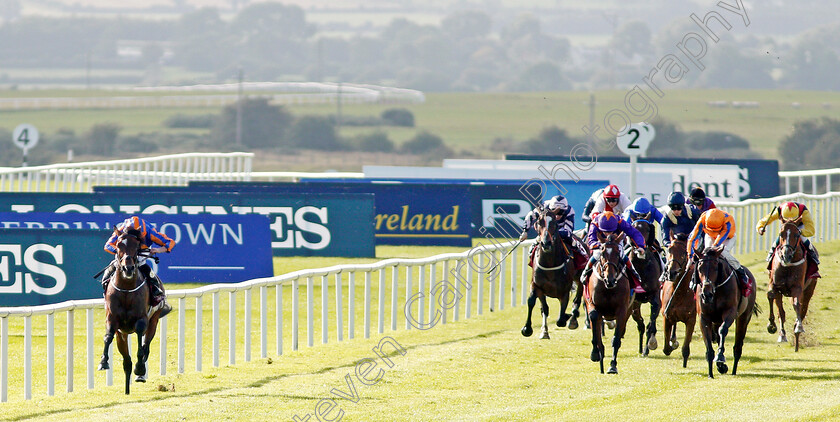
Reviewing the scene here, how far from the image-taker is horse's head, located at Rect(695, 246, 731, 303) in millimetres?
10242

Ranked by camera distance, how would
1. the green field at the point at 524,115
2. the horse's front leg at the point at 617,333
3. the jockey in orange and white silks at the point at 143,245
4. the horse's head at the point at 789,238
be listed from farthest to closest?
the green field at the point at 524,115, the horse's head at the point at 789,238, the horse's front leg at the point at 617,333, the jockey in orange and white silks at the point at 143,245

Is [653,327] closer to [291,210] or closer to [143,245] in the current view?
[143,245]

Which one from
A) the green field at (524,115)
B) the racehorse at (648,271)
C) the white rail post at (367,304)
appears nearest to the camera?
the racehorse at (648,271)

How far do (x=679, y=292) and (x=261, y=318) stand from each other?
3.75 m

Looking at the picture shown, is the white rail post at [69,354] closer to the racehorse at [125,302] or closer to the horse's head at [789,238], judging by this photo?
the racehorse at [125,302]

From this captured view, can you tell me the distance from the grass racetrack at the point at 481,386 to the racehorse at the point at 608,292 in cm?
30

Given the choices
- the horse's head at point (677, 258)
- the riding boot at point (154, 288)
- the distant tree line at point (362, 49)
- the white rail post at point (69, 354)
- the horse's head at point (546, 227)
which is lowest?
the white rail post at point (69, 354)

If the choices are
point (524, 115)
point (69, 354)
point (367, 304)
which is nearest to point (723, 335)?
point (367, 304)

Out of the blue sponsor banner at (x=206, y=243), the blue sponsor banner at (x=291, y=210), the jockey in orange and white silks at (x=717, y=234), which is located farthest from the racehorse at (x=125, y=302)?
the blue sponsor banner at (x=291, y=210)

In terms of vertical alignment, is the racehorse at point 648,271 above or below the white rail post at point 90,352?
above

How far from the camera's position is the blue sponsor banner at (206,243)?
52.0ft

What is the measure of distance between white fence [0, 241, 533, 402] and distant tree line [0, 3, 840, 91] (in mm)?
89440

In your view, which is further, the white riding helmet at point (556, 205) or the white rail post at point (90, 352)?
the white riding helmet at point (556, 205)

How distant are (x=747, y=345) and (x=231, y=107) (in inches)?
2607
